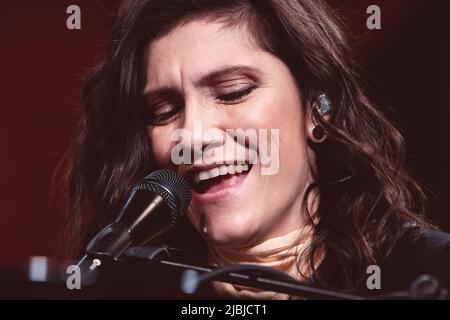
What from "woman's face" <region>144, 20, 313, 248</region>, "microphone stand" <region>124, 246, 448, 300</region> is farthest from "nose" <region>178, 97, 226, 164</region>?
"microphone stand" <region>124, 246, 448, 300</region>

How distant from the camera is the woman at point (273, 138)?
1288 mm

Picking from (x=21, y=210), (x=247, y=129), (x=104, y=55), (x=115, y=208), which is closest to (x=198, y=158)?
(x=247, y=129)

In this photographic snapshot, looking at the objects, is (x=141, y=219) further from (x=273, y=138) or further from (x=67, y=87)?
(x=67, y=87)

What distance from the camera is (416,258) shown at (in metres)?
1.28

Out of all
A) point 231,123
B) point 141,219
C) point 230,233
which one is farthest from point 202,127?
point 141,219

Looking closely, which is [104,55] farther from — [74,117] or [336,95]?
[336,95]

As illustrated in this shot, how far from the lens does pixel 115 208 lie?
4.79 ft

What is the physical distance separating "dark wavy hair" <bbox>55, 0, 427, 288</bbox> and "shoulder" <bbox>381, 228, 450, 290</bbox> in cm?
2

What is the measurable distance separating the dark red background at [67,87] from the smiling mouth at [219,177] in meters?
0.41

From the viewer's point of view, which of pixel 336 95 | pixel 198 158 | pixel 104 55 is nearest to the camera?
pixel 198 158

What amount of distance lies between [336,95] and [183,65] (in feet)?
1.18

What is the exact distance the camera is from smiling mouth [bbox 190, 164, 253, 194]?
129cm

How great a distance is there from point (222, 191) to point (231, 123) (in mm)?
145

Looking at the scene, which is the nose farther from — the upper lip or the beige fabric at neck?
the beige fabric at neck
